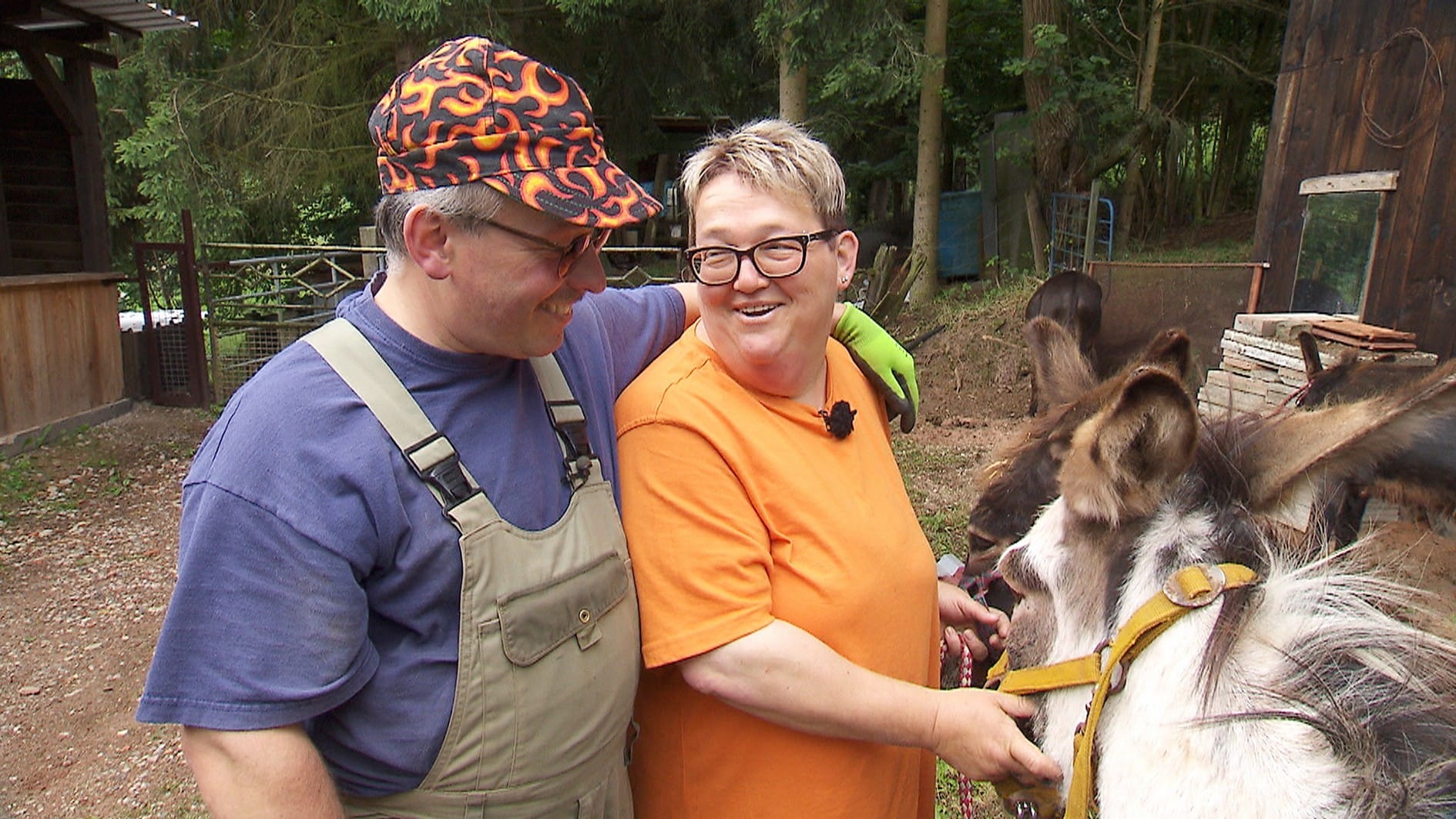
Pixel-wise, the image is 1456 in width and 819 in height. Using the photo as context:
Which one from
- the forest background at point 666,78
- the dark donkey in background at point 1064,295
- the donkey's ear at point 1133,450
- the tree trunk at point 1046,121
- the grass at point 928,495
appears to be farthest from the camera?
the tree trunk at point 1046,121

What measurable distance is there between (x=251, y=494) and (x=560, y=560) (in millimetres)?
445

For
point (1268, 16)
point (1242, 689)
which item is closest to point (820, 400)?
point (1242, 689)

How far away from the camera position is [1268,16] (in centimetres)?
1723

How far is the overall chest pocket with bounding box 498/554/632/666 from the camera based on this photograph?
1.38 metres

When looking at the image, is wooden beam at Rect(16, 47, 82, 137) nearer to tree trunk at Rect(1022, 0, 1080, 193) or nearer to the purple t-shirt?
the purple t-shirt

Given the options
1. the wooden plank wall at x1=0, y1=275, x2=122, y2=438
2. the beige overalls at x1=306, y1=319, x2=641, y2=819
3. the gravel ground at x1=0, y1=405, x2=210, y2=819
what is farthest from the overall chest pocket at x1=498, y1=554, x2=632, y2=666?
the wooden plank wall at x1=0, y1=275, x2=122, y2=438

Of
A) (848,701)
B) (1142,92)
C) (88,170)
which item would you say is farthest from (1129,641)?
(1142,92)

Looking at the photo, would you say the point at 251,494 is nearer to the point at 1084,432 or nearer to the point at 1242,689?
the point at 1084,432

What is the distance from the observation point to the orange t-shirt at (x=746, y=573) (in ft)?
5.15

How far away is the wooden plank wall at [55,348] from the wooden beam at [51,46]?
7.39 ft

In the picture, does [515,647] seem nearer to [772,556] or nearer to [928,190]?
[772,556]

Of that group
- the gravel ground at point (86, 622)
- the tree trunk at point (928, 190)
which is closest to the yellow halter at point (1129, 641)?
the gravel ground at point (86, 622)

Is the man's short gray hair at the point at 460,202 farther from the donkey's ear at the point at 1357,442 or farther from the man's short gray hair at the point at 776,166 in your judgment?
the donkey's ear at the point at 1357,442

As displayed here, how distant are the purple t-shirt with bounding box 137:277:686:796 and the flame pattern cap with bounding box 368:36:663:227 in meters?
0.27
